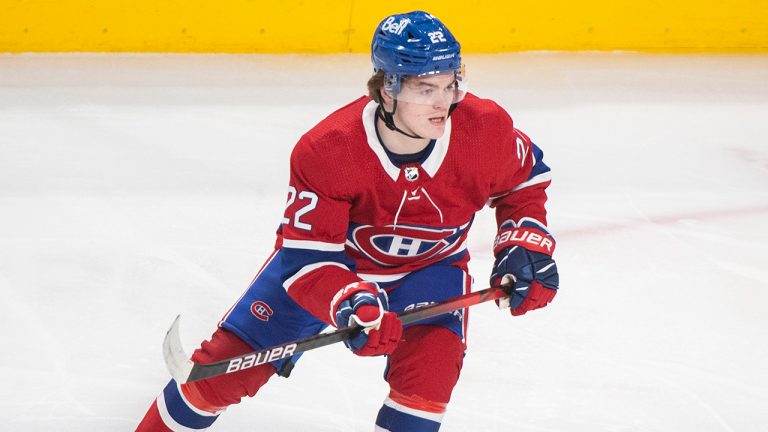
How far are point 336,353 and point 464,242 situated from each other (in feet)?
2.51

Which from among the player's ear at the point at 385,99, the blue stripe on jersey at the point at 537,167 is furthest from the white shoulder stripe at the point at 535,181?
the player's ear at the point at 385,99

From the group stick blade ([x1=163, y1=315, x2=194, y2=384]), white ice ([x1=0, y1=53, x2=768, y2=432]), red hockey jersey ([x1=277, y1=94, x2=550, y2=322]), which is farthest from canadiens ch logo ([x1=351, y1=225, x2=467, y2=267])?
white ice ([x1=0, y1=53, x2=768, y2=432])

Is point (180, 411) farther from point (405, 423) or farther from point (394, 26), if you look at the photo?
point (394, 26)

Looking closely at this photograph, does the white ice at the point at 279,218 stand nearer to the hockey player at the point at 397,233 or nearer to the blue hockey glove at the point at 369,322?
the hockey player at the point at 397,233

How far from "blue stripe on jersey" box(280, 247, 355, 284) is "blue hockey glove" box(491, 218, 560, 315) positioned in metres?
0.37

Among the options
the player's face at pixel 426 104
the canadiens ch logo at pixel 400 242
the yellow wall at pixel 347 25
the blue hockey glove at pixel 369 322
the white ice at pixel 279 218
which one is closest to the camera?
the blue hockey glove at pixel 369 322

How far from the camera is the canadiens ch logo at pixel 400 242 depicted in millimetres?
2406

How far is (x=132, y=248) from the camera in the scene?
3.64m

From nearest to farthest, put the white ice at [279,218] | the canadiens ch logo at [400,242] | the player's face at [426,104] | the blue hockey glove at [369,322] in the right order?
1. the blue hockey glove at [369,322]
2. the player's face at [426,104]
3. the canadiens ch logo at [400,242]
4. the white ice at [279,218]

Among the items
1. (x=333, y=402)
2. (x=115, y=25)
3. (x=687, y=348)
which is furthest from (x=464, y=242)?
(x=115, y=25)

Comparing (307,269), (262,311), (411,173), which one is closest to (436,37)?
(411,173)

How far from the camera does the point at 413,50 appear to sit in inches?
87.7

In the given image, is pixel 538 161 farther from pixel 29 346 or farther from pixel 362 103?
pixel 29 346

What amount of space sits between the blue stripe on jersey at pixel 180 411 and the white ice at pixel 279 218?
380mm
